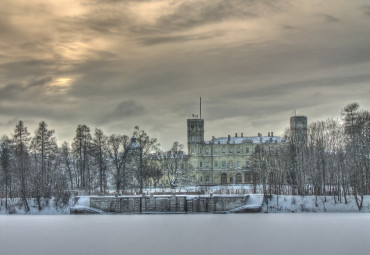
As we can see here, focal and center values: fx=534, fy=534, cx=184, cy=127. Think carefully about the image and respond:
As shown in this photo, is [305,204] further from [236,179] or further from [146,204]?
[236,179]

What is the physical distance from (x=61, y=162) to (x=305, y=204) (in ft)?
111

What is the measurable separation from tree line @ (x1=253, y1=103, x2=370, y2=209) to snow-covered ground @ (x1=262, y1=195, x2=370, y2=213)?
58 centimetres

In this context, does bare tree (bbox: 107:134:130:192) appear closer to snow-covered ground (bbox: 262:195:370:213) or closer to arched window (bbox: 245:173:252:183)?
snow-covered ground (bbox: 262:195:370:213)

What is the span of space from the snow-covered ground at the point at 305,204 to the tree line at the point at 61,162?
A: 60.8 ft

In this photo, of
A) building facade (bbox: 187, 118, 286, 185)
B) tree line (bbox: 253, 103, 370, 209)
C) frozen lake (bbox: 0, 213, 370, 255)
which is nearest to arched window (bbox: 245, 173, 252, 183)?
building facade (bbox: 187, 118, 286, 185)

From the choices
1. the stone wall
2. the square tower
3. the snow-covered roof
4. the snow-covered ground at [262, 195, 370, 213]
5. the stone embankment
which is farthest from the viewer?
the square tower

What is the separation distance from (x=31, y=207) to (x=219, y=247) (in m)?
29.1

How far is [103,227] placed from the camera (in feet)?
137

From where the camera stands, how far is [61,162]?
229 ft

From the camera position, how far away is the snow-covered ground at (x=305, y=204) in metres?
49.2

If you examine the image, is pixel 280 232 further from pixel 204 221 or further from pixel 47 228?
pixel 47 228

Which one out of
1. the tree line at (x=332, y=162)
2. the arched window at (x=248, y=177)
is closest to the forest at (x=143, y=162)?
the tree line at (x=332, y=162)

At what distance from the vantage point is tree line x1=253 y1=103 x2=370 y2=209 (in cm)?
4934

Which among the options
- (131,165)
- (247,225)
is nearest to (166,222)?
(247,225)
